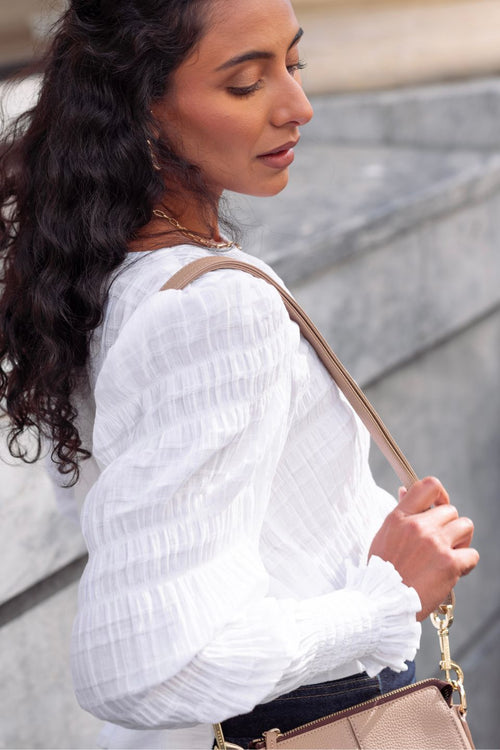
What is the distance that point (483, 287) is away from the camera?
10.8ft

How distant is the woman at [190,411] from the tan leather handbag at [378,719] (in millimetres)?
27

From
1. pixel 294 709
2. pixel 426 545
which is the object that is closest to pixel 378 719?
pixel 294 709

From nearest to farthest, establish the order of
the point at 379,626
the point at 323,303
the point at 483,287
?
the point at 379,626, the point at 323,303, the point at 483,287

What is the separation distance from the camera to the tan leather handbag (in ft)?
3.81

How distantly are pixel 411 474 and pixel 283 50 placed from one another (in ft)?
1.99

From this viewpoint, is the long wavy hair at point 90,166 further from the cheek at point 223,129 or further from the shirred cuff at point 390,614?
the shirred cuff at point 390,614

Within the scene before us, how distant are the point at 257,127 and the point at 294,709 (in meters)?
0.77

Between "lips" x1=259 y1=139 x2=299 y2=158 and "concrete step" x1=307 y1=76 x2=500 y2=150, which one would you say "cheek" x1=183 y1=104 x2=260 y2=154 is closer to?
"lips" x1=259 y1=139 x2=299 y2=158

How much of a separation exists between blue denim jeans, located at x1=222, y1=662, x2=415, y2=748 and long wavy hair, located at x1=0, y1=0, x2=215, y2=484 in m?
0.50

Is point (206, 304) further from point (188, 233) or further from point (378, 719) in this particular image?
point (378, 719)

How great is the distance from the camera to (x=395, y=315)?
113 inches

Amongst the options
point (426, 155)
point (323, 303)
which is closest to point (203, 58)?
point (323, 303)

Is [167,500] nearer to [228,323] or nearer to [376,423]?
[228,323]

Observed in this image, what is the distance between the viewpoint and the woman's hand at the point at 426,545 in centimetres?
116
